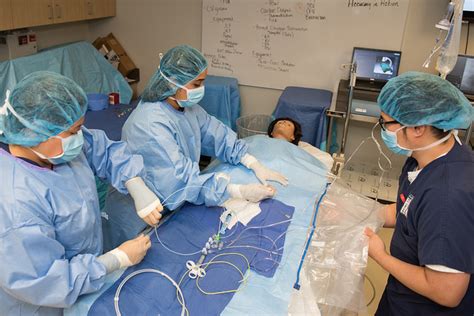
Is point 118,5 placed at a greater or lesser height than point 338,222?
greater

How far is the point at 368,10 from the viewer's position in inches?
125

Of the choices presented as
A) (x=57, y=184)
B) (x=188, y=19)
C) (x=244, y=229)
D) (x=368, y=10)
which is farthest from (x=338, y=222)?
(x=188, y=19)

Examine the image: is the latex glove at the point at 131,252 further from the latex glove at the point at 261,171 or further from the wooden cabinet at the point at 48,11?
the wooden cabinet at the point at 48,11

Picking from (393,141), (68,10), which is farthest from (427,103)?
(68,10)

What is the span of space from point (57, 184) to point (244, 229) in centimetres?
74

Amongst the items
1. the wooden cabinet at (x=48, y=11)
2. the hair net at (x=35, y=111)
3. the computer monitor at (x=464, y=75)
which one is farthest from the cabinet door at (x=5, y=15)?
the computer monitor at (x=464, y=75)

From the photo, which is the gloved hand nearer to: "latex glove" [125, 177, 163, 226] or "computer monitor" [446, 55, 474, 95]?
"latex glove" [125, 177, 163, 226]

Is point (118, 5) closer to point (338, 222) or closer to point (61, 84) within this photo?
point (61, 84)

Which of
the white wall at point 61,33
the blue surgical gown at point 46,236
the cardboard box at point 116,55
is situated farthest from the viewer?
the cardboard box at point 116,55

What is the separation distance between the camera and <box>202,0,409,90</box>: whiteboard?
10.5 feet

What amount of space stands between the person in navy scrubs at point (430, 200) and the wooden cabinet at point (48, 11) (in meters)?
2.53

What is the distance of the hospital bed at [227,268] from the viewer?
1.22 m

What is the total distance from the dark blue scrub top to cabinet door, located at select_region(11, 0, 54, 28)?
2720 mm

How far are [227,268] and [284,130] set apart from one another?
156cm
